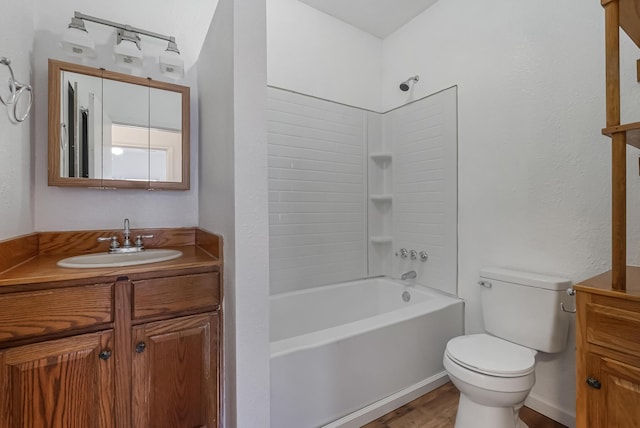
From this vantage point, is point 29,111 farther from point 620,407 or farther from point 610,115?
point 620,407

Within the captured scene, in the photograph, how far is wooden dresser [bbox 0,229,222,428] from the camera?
1017mm

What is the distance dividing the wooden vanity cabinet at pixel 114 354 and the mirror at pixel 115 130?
77 cm

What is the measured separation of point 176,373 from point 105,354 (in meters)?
0.29

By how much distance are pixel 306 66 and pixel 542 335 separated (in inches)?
90.7

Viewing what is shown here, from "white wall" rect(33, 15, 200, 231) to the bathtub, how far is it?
0.94m

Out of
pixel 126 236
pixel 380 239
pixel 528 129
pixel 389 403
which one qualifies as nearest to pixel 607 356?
pixel 389 403

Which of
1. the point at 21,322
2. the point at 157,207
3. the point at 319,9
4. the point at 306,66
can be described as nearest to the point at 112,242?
the point at 157,207

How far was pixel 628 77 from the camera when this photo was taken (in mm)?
1395

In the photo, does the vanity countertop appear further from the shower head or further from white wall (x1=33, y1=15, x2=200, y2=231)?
the shower head

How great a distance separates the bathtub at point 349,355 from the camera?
1388 mm

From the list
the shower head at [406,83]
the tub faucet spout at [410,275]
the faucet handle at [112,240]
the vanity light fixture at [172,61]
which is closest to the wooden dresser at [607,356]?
the tub faucet spout at [410,275]

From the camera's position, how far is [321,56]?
236 centimetres

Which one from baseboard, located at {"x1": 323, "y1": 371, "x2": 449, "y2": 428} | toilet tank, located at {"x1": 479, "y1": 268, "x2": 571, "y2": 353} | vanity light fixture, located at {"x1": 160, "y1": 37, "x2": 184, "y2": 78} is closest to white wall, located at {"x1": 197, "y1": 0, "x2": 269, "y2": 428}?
baseboard, located at {"x1": 323, "y1": 371, "x2": 449, "y2": 428}

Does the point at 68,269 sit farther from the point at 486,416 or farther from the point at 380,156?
the point at 380,156
